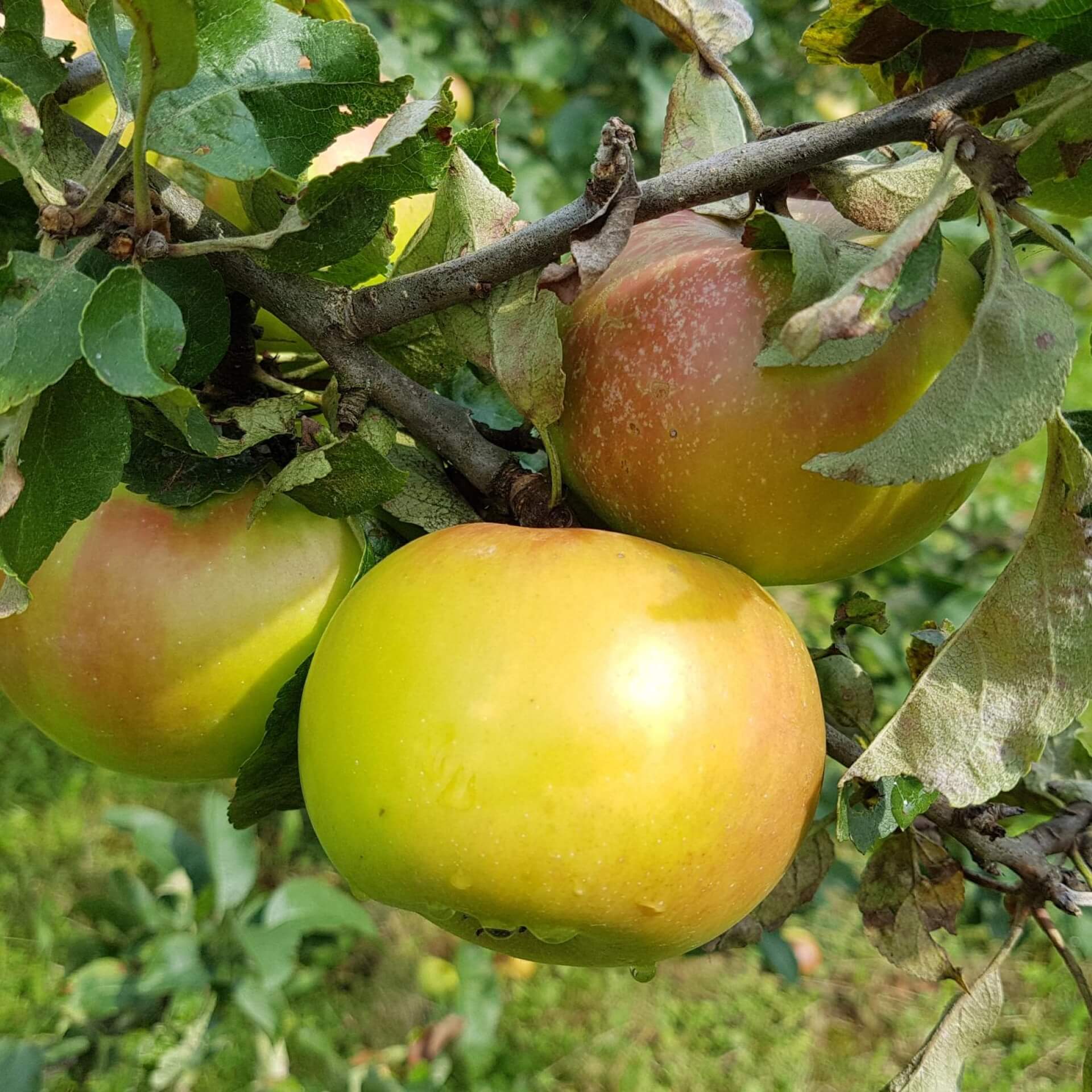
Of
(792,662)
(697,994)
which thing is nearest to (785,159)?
(792,662)

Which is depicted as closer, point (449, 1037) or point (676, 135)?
point (676, 135)

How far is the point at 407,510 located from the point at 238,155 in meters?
0.21

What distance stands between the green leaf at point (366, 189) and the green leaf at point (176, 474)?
0.40ft

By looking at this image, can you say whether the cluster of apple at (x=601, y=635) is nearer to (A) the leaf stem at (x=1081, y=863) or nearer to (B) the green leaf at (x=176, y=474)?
(B) the green leaf at (x=176, y=474)

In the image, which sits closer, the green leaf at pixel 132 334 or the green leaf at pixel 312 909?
the green leaf at pixel 132 334

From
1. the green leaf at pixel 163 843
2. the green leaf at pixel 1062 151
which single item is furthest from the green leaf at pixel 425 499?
the green leaf at pixel 163 843

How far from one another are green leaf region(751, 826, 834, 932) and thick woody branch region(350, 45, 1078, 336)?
47cm

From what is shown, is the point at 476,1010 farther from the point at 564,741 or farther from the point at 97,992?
the point at 564,741

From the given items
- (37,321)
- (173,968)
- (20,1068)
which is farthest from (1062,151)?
(173,968)

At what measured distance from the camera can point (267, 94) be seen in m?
0.52

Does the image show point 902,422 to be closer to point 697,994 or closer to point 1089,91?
point 1089,91

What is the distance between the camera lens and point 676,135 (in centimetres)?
65

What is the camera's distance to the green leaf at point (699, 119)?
2.10 ft

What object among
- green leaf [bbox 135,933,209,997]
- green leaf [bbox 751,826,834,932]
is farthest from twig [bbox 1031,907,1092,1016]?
green leaf [bbox 135,933,209,997]
